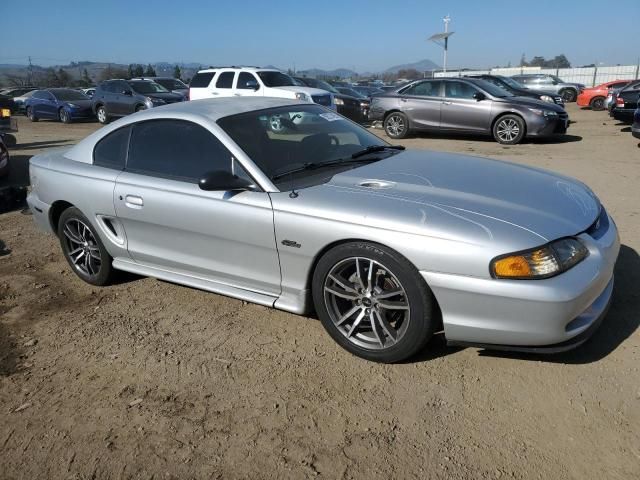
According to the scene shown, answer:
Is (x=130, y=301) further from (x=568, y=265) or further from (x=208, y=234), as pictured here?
(x=568, y=265)

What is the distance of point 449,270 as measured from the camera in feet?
8.75

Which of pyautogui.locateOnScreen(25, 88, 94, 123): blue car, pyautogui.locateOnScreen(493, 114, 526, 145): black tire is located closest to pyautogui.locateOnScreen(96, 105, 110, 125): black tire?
pyautogui.locateOnScreen(25, 88, 94, 123): blue car

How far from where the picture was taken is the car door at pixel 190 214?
3303 mm

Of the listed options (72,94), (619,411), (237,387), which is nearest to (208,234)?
(237,387)

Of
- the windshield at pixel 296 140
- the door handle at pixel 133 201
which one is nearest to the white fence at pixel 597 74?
the windshield at pixel 296 140

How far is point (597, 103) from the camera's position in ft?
74.5

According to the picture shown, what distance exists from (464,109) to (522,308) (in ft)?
34.3

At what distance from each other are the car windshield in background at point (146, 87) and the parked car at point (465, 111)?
8244 mm

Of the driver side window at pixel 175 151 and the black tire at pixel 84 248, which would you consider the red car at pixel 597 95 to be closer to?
the driver side window at pixel 175 151

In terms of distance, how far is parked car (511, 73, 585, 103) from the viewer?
83.5 feet

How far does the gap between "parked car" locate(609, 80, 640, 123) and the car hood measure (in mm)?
12230

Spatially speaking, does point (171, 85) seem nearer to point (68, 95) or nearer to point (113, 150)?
point (68, 95)

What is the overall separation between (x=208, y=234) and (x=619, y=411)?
99.6 inches

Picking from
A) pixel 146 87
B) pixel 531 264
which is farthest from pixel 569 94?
pixel 531 264
